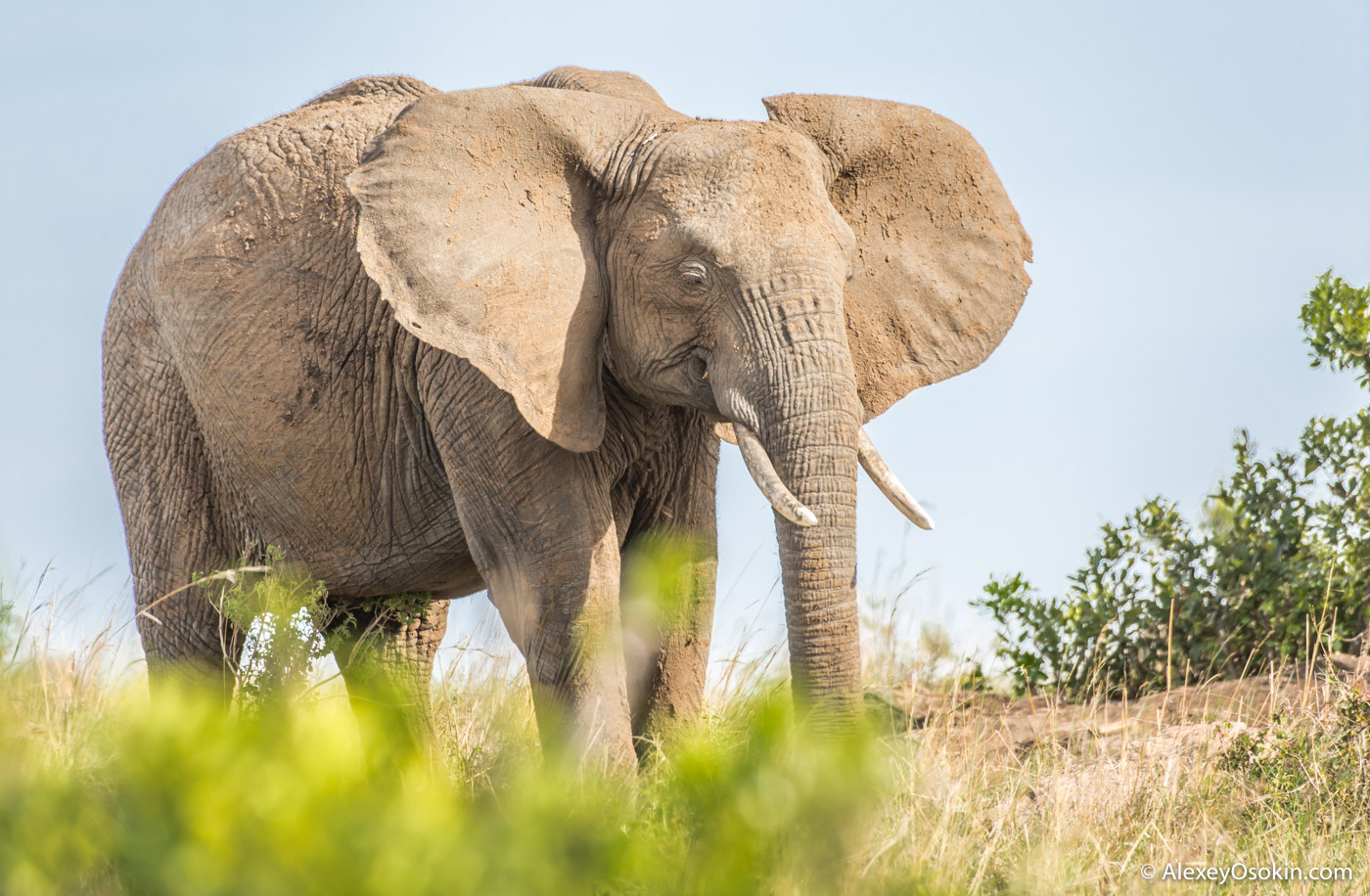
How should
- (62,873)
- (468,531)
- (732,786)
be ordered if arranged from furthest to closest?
(468,531) < (62,873) < (732,786)

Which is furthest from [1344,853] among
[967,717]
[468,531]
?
[468,531]

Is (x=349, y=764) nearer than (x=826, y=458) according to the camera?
Yes

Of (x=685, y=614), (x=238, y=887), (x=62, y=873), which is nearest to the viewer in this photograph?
(x=238, y=887)

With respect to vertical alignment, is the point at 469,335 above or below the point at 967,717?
above

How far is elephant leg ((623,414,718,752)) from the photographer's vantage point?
604 centimetres

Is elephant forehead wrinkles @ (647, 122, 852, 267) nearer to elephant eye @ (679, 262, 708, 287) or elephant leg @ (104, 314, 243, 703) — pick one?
elephant eye @ (679, 262, 708, 287)

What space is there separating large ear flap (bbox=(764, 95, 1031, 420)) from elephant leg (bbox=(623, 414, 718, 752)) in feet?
2.45

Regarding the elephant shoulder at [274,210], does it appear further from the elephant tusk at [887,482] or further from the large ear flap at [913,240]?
the elephant tusk at [887,482]

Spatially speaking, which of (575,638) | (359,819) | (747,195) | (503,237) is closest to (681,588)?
(575,638)

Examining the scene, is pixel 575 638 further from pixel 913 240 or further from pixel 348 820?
pixel 348 820

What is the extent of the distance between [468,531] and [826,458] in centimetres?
147

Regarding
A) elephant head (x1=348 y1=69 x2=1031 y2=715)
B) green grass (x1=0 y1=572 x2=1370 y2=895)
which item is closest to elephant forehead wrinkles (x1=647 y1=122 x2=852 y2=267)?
elephant head (x1=348 y1=69 x2=1031 y2=715)

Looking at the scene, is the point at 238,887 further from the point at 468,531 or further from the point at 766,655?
the point at 766,655

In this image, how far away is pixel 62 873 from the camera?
7.04 feet
